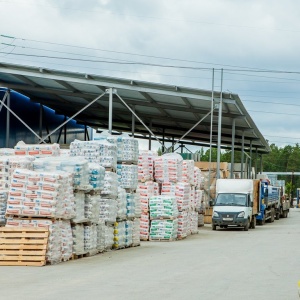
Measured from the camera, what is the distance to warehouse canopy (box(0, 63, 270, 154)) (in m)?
36.1

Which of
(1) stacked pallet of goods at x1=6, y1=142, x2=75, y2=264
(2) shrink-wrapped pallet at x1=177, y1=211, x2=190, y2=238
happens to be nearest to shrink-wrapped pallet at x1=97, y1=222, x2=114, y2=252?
(1) stacked pallet of goods at x1=6, y1=142, x2=75, y2=264

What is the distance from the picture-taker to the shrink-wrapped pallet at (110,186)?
2219cm

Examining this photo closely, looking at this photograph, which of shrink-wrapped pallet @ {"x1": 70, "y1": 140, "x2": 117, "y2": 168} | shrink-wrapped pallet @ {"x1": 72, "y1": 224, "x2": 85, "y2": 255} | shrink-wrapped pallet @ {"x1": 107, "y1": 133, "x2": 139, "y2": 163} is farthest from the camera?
shrink-wrapped pallet @ {"x1": 107, "y1": 133, "x2": 139, "y2": 163}

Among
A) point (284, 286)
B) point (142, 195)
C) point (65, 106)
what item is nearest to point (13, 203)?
point (284, 286)

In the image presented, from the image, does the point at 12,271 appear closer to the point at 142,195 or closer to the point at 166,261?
the point at 166,261

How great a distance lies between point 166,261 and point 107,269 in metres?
2.50

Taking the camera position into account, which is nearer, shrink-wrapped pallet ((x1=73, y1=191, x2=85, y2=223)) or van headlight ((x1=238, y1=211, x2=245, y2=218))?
shrink-wrapped pallet ((x1=73, y1=191, x2=85, y2=223))

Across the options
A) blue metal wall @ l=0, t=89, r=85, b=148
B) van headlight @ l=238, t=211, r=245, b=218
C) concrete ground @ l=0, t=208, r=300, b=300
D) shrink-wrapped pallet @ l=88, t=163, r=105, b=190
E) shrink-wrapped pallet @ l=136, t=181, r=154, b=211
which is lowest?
concrete ground @ l=0, t=208, r=300, b=300

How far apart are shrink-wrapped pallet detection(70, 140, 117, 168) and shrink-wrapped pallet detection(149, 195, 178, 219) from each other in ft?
20.0

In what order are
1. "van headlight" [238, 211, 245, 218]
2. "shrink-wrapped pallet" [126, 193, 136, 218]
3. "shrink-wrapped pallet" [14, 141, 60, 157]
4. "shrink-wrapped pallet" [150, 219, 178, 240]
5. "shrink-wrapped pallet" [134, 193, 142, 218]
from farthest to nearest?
"van headlight" [238, 211, 245, 218] → "shrink-wrapped pallet" [150, 219, 178, 240] → "shrink-wrapped pallet" [134, 193, 142, 218] → "shrink-wrapped pallet" [126, 193, 136, 218] → "shrink-wrapped pallet" [14, 141, 60, 157]

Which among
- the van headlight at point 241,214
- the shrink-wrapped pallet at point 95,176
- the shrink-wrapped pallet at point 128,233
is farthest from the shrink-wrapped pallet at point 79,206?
the van headlight at point 241,214

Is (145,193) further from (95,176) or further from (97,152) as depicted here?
(95,176)

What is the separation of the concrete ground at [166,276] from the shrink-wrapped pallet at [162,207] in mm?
5229

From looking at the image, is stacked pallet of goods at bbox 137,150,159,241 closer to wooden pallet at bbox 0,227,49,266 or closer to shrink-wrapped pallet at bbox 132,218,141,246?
shrink-wrapped pallet at bbox 132,218,141,246
